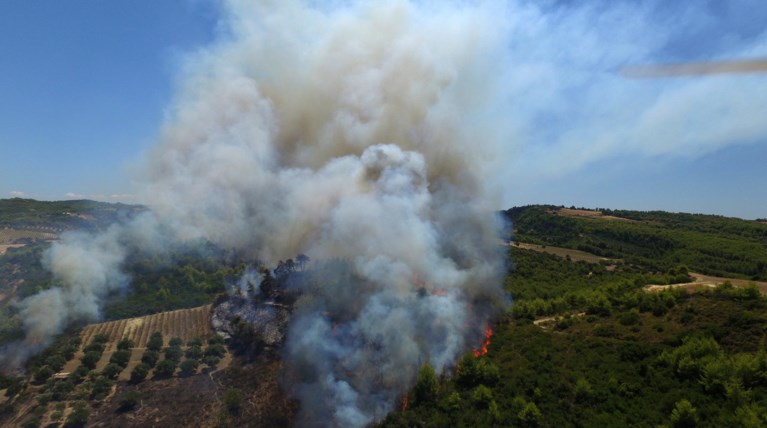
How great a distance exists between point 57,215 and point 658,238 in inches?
6669

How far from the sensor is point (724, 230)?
119m

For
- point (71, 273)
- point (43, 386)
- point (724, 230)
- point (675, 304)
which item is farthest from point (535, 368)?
point (724, 230)

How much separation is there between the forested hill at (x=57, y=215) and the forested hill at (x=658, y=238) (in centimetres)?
11452

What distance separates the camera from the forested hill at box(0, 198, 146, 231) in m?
108

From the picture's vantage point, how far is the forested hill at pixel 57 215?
4237 inches

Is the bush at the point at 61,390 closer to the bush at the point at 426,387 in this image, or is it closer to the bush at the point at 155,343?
the bush at the point at 155,343

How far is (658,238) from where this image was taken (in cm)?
10744

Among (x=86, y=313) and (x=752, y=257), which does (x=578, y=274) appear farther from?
(x=86, y=313)

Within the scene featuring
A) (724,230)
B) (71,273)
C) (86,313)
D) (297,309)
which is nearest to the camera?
(297,309)

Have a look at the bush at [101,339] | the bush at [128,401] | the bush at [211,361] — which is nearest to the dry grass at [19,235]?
the bush at [101,339]

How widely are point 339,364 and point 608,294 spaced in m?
30.4

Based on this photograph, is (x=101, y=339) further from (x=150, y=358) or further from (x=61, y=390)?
(x=61, y=390)

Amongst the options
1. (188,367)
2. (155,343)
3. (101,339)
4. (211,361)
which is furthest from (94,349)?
(211,361)

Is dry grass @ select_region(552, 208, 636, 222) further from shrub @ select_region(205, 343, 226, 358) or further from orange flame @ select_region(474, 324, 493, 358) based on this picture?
shrub @ select_region(205, 343, 226, 358)
